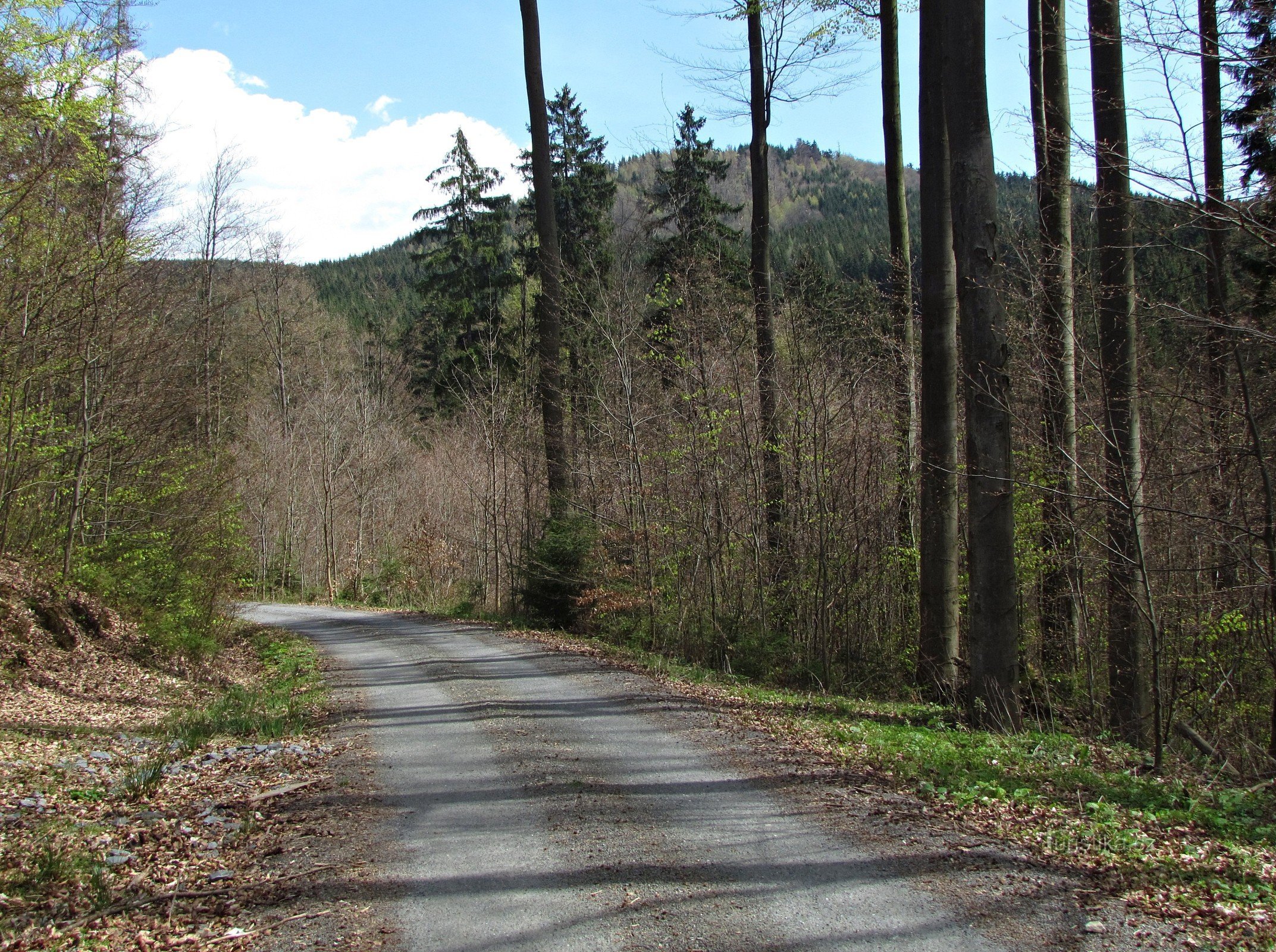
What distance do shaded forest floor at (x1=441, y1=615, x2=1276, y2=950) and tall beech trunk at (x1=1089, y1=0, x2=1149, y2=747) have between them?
198 cm

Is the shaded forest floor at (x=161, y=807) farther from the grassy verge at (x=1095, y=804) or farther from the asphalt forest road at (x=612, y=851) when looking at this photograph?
the grassy verge at (x=1095, y=804)

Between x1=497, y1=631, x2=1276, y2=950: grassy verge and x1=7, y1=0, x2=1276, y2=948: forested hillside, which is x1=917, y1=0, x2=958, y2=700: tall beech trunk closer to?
x1=7, y1=0, x2=1276, y2=948: forested hillside

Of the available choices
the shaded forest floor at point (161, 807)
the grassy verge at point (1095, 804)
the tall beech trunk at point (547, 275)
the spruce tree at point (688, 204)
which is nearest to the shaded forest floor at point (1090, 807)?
the grassy verge at point (1095, 804)

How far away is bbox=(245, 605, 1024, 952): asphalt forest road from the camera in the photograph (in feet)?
12.5

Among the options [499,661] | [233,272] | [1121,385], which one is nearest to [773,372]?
[1121,385]

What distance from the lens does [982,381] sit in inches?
318

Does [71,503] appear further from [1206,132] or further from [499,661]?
[1206,132]

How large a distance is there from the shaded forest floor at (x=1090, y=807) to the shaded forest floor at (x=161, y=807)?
347 cm

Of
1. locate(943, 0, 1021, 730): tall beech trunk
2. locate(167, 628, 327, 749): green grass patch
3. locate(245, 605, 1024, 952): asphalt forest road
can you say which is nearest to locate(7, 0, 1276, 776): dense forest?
locate(943, 0, 1021, 730): tall beech trunk

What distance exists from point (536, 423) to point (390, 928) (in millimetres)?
18895

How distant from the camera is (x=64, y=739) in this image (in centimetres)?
788

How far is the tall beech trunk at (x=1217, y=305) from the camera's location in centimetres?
717

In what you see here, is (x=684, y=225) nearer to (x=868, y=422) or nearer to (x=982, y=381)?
(x=868, y=422)

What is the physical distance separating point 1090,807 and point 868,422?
8.01 metres
